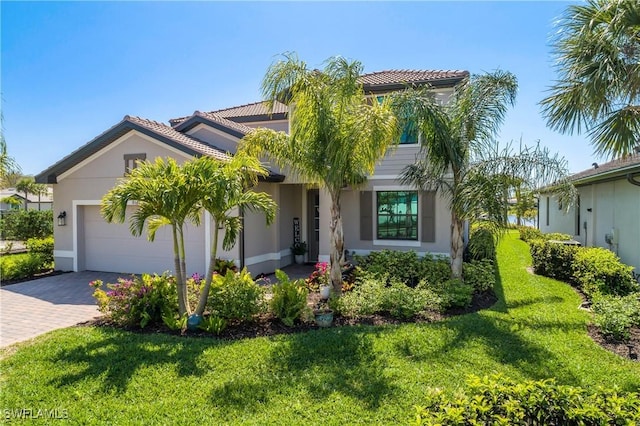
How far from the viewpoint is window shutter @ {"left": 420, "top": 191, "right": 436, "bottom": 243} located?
12.2m

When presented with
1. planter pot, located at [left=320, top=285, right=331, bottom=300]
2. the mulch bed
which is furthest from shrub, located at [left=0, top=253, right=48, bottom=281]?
planter pot, located at [left=320, top=285, right=331, bottom=300]

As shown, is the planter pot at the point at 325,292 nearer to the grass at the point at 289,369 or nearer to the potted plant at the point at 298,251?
the grass at the point at 289,369

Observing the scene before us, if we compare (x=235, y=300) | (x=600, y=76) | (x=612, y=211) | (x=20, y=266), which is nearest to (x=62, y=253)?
(x=20, y=266)

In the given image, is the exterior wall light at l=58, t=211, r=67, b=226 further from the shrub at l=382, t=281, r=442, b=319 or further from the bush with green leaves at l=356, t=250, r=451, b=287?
the shrub at l=382, t=281, r=442, b=319

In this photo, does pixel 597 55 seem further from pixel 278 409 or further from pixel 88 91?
pixel 88 91

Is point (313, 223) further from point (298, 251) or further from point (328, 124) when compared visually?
point (328, 124)

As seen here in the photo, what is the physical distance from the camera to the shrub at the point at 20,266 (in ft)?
40.9

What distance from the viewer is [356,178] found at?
8977 mm

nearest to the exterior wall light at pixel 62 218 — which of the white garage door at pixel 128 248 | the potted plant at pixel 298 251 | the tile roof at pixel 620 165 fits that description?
the white garage door at pixel 128 248

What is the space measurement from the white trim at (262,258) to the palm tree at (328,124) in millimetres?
4204

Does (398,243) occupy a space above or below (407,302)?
above

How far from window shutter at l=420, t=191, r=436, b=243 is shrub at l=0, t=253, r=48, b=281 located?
13278mm

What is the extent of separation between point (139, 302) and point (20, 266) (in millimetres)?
8394

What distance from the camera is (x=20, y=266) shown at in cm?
1273
